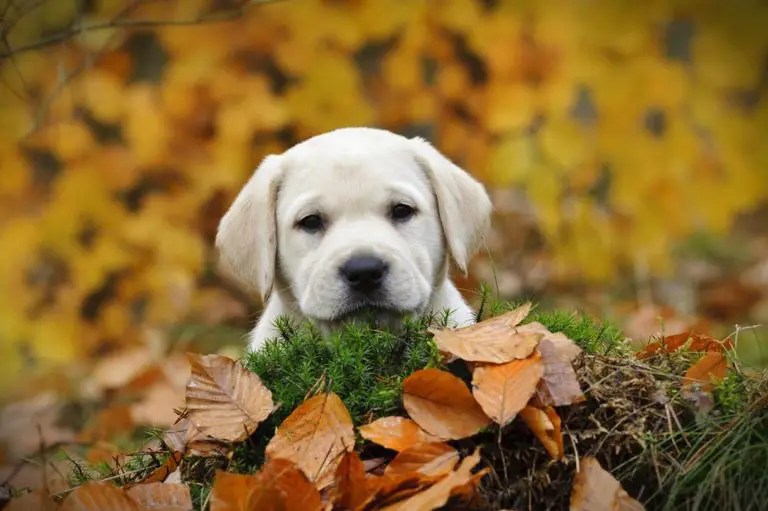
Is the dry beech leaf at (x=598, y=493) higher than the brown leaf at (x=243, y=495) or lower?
lower

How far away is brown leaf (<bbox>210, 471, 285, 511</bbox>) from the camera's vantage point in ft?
8.86

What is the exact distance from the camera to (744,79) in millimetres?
7348

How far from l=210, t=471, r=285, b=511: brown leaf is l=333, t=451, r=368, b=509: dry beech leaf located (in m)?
0.17

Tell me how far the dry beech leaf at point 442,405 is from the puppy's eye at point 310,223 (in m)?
1.34

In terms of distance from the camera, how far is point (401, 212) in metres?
4.29

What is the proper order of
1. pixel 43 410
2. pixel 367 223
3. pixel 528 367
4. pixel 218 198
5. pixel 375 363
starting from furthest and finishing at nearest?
pixel 218 198, pixel 43 410, pixel 367 223, pixel 375 363, pixel 528 367

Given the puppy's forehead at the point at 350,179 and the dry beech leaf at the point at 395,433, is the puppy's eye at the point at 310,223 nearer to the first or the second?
the puppy's forehead at the point at 350,179

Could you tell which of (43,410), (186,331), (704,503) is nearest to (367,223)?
(704,503)

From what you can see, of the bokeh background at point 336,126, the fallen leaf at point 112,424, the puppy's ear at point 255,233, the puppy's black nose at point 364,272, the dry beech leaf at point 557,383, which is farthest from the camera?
the bokeh background at point 336,126

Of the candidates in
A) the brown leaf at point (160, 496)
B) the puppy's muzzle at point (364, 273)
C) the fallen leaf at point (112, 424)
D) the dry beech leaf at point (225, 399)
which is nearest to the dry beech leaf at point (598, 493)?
the dry beech leaf at point (225, 399)

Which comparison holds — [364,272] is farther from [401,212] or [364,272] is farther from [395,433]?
[395,433]

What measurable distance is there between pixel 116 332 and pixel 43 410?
187 cm

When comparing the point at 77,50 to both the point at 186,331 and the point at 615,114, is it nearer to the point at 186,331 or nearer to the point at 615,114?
the point at 186,331

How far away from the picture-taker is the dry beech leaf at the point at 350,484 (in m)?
2.75
